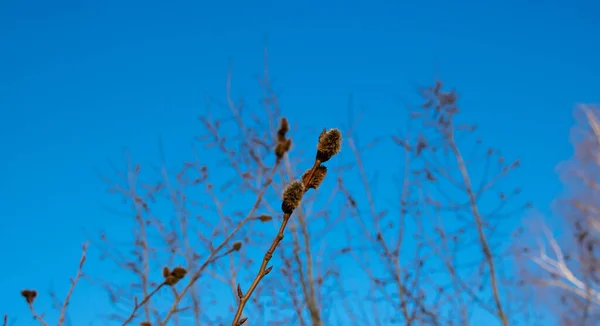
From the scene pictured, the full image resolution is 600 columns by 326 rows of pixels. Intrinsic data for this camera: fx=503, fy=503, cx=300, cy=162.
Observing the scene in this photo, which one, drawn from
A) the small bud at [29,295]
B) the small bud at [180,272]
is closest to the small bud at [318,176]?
the small bud at [180,272]

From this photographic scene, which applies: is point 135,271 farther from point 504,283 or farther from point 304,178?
point 304,178

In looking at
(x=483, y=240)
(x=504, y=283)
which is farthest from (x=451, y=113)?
(x=504, y=283)

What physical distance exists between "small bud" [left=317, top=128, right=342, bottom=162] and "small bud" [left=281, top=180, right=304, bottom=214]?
0.06m

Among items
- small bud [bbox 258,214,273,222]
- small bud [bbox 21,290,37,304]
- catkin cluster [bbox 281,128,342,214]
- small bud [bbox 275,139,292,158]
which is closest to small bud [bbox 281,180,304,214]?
catkin cluster [bbox 281,128,342,214]

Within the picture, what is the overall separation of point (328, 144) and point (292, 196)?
0.10 metres

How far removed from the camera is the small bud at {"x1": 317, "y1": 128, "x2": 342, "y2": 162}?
79cm

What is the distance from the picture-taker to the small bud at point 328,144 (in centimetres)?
79

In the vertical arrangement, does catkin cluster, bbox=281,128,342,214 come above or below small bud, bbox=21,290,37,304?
below

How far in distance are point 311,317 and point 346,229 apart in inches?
50.2

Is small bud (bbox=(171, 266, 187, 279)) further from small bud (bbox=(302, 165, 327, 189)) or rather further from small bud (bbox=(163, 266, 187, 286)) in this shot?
small bud (bbox=(302, 165, 327, 189))

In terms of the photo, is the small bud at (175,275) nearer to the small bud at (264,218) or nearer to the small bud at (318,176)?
the small bud at (264,218)

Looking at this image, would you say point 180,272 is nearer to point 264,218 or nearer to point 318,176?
point 264,218

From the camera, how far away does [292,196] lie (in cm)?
78

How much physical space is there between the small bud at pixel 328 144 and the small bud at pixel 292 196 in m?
0.06
